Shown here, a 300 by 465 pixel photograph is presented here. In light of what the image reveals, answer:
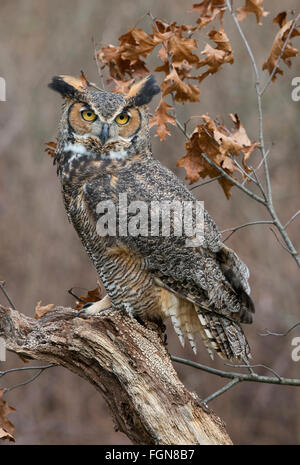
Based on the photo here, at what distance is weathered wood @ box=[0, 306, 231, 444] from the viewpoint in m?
2.47

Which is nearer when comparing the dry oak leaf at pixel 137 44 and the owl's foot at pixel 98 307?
the dry oak leaf at pixel 137 44

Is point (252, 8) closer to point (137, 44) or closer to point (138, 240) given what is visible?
point (137, 44)

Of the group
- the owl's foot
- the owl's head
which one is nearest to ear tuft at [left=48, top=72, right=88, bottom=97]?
the owl's head

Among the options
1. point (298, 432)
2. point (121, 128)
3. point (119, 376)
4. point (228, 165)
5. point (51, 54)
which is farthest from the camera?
point (51, 54)

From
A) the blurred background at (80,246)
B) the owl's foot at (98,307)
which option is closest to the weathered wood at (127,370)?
the owl's foot at (98,307)

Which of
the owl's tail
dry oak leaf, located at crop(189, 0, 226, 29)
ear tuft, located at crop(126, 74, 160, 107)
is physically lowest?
the owl's tail

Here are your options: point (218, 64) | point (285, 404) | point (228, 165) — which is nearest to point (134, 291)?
point (228, 165)

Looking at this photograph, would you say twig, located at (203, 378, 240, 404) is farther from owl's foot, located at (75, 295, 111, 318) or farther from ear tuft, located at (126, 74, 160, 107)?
Answer: ear tuft, located at (126, 74, 160, 107)

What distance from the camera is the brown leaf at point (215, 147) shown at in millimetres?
2740

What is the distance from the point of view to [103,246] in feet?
9.57

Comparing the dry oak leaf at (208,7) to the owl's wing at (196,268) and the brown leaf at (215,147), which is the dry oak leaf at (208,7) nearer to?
the brown leaf at (215,147)

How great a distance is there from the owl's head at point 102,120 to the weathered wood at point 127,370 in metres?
0.88

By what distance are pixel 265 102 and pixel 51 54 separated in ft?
8.12

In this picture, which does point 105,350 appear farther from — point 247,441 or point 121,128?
point 247,441
